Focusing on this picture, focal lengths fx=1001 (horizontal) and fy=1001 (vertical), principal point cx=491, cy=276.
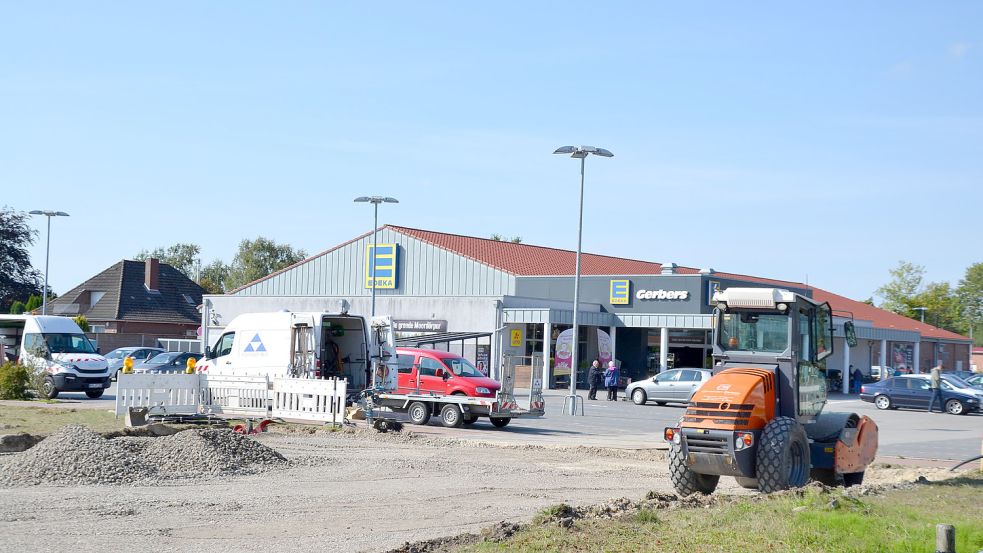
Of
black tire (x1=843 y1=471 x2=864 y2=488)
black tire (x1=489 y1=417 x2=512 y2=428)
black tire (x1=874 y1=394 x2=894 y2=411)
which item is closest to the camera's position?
black tire (x1=843 y1=471 x2=864 y2=488)

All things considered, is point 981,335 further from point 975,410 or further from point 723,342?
point 723,342

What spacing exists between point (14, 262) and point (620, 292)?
45703 millimetres

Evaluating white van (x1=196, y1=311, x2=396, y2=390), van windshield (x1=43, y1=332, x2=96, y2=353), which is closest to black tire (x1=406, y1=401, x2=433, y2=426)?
white van (x1=196, y1=311, x2=396, y2=390)

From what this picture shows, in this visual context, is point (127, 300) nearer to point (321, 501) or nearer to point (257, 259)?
point (257, 259)

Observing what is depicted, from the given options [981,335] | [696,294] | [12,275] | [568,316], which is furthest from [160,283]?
[981,335]

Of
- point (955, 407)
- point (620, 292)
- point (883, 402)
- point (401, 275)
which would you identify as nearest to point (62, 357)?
point (401, 275)

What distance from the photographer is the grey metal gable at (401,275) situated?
159 ft

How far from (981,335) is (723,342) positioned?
122168mm

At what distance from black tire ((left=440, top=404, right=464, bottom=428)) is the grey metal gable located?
24562 mm

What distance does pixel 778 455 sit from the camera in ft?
37.3

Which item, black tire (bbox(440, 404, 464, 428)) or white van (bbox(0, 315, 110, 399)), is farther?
white van (bbox(0, 315, 110, 399))

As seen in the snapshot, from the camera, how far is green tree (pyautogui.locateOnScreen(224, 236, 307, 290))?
3740 inches

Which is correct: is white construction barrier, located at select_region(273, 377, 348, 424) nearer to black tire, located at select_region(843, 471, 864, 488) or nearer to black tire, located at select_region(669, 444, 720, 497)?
black tire, located at select_region(669, 444, 720, 497)

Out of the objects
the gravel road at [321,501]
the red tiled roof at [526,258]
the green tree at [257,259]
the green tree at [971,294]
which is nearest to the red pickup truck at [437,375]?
the gravel road at [321,501]
